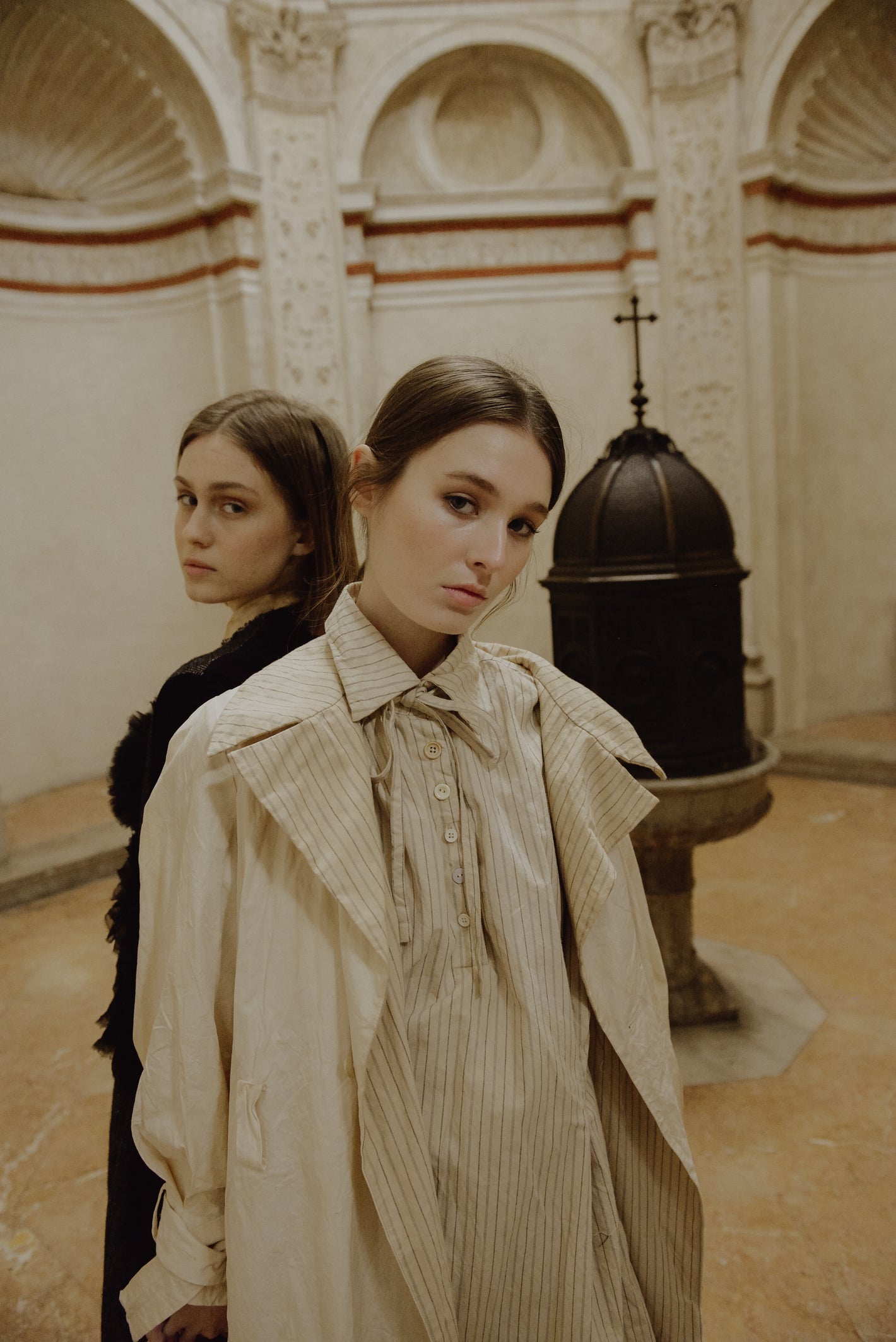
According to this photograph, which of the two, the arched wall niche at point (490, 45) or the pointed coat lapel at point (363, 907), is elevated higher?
the arched wall niche at point (490, 45)

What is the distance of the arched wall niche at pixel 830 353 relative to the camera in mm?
5348

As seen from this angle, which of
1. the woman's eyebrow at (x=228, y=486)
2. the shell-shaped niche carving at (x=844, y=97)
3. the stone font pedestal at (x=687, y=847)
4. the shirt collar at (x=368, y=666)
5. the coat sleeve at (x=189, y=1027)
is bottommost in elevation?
the stone font pedestal at (x=687, y=847)

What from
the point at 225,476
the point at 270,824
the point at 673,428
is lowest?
the point at 270,824

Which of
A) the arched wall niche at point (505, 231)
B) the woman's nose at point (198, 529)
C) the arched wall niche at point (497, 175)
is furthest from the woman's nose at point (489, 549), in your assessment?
the arched wall niche at point (497, 175)

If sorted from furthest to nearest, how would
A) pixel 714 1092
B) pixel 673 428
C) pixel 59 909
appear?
1. pixel 673 428
2. pixel 59 909
3. pixel 714 1092

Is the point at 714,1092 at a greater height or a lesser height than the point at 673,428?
lesser

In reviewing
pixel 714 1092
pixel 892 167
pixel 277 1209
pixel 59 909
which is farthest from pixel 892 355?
pixel 277 1209

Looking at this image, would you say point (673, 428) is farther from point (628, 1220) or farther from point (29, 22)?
point (628, 1220)

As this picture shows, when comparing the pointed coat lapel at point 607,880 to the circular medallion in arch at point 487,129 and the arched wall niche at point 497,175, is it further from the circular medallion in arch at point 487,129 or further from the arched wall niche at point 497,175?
the circular medallion in arch at point 487,129

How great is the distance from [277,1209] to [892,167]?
22.5 ft

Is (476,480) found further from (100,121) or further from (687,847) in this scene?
(100,121)

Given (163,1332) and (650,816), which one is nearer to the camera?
(163,1332)

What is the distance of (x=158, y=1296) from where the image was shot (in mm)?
974

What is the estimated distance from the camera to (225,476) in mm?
1223
